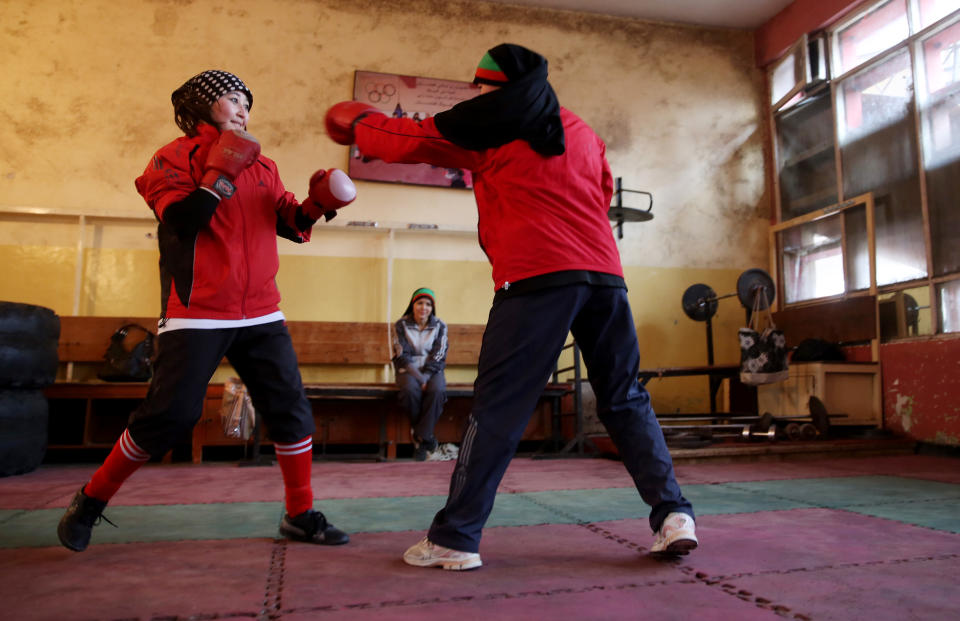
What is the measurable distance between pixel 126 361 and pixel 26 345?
4.31 ft

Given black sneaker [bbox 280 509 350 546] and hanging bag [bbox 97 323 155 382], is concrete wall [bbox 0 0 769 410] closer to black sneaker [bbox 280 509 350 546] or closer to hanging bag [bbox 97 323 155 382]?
hanging bag [bbox 97 323 155 382]

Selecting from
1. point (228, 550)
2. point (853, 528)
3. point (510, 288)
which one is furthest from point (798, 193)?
point (228, 550)

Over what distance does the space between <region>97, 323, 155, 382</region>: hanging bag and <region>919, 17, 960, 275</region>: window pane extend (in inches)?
266

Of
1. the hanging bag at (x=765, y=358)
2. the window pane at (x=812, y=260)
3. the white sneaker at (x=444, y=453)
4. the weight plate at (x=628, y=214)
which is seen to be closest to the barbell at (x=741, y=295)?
the hanging bag at (x=765, y=358)

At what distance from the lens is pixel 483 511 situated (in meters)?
1.84

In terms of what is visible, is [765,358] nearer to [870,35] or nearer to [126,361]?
[870,35]

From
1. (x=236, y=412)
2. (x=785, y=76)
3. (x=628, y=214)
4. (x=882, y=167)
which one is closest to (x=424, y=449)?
(x=236, y=412)

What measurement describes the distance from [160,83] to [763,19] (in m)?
6.81

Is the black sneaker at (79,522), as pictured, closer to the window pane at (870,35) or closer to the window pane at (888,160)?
the window pane at (888,160)

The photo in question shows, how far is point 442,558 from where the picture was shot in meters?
1.81

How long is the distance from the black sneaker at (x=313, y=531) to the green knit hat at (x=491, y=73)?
149 cm

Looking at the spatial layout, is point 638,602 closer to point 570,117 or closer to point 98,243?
point 570,117

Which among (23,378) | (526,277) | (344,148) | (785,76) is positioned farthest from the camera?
(785,76)

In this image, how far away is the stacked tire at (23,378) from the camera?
13.5ft
